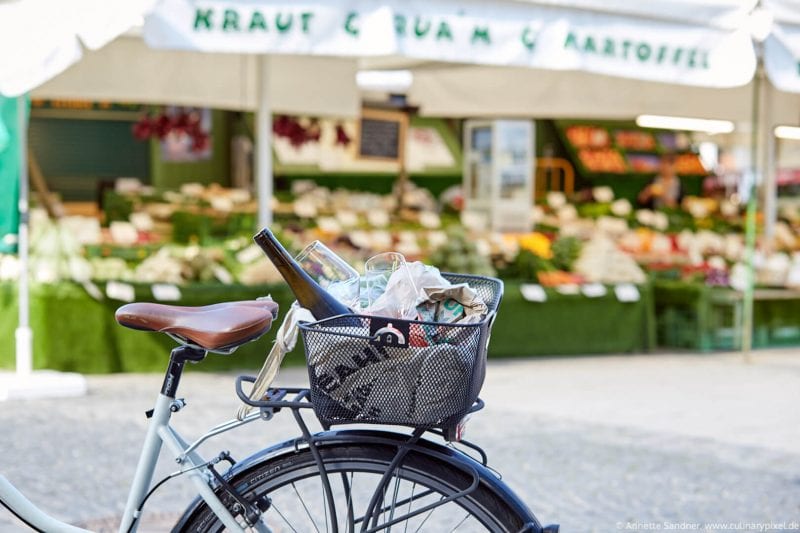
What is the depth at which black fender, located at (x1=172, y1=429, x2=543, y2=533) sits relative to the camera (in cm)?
253

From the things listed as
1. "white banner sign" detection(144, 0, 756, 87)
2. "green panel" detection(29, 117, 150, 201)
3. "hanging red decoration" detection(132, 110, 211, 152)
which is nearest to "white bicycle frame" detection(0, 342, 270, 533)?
"white banner sign" detection(144, 0, 756, 87)

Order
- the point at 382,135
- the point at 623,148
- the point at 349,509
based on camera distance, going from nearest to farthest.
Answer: the point at 349,509, the point at 382,135, the point at 623,148

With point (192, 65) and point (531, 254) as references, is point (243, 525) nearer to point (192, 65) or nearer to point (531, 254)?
point (531, 254)

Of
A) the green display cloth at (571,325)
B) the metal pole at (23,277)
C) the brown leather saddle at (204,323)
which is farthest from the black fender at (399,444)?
the green display cloth at (571,325)

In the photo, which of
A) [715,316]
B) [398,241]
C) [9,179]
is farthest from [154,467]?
[398,241]

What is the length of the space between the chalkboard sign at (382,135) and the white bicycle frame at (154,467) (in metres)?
12.0

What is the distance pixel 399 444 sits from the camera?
101 inches

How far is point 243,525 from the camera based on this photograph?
2.63 meters

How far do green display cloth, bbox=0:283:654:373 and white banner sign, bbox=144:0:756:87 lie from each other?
84.5 inches

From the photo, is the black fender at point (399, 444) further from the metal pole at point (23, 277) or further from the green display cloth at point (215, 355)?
the green display cloth at point (215, 355)

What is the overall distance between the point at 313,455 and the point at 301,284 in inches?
14.8

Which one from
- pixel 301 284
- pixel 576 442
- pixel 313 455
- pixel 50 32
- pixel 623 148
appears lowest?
pixel 576 442

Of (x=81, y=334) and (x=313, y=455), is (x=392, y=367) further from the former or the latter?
(x=81, y=334)

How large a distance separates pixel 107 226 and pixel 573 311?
18.5ft
